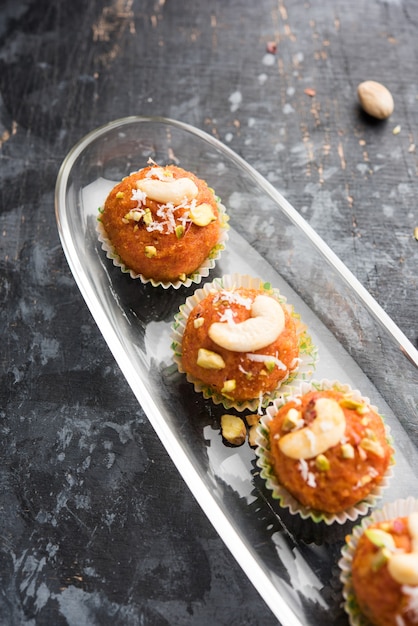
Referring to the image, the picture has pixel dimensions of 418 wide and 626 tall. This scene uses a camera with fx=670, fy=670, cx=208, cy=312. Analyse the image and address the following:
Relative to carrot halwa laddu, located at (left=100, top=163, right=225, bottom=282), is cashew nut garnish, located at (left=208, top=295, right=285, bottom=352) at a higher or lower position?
lower

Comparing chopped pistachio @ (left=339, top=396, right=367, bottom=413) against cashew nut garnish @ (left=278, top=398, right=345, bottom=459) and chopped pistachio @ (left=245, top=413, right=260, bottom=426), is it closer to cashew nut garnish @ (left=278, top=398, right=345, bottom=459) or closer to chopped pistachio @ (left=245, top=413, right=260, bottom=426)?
cashew nut garnish @ (left=278, top=398, right=345, bottom=459)

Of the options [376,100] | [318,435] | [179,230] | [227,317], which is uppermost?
[376,100]

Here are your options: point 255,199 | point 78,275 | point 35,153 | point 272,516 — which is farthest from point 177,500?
point 35,153

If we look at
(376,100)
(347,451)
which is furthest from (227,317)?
(376,100)

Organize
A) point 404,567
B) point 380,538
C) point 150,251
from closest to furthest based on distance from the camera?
point 404,567
point 380,538
point 150,251

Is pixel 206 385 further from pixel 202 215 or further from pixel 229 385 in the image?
pixel 202 215

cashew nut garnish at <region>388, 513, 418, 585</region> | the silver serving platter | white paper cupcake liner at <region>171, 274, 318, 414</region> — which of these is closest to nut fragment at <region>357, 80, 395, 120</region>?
the silver serving platter
